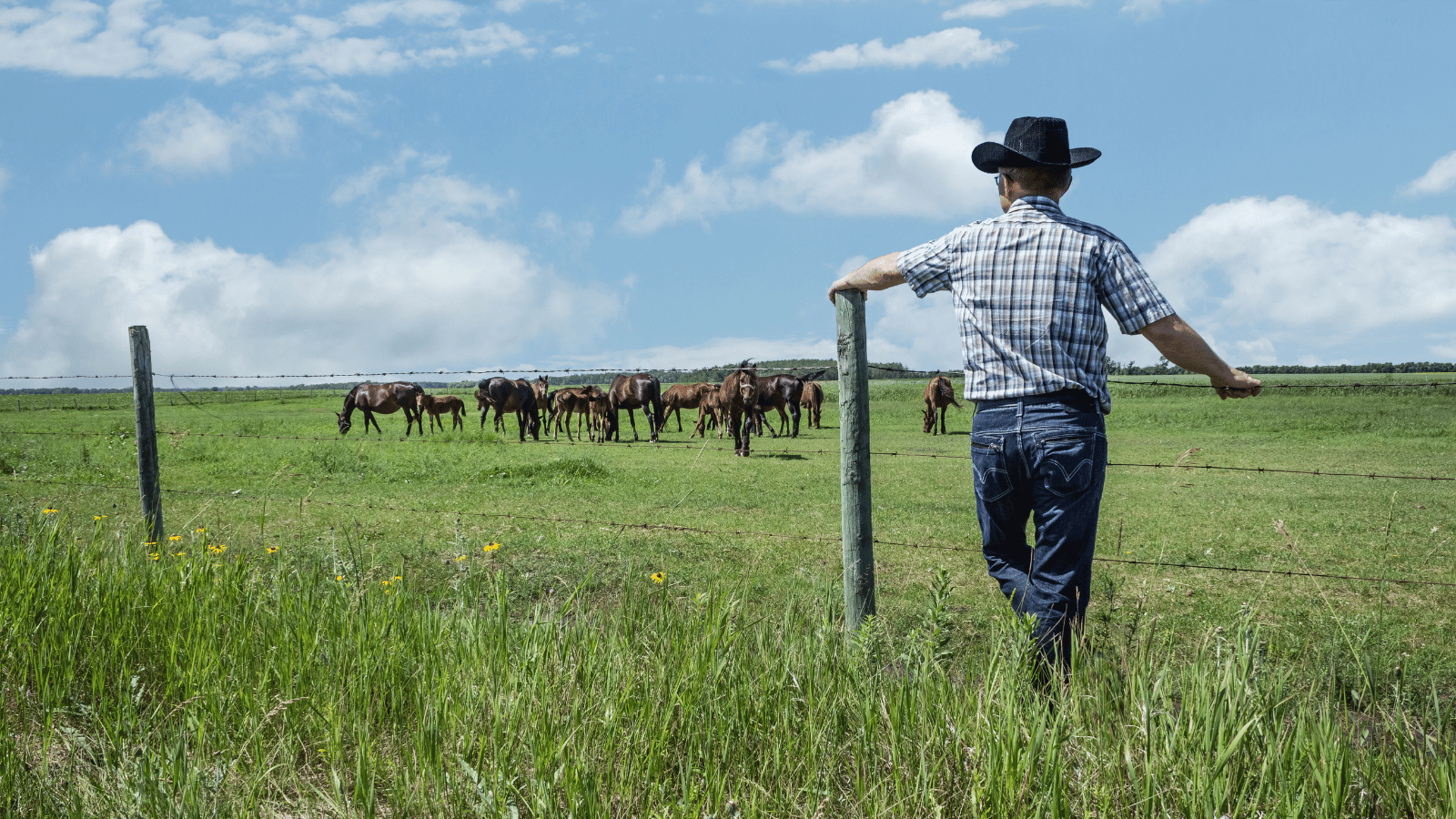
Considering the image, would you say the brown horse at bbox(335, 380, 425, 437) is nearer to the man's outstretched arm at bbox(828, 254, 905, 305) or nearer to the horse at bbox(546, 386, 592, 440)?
the horse at bbox(546, 386, 592, 440)

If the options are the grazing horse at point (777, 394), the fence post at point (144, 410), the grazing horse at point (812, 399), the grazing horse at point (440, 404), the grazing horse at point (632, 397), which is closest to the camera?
the fence post at point (144, 410)

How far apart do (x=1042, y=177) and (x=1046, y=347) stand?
0.66 m

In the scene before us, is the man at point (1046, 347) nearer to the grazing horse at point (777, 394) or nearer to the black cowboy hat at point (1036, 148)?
the black cowboy hat at point (1036, 148)

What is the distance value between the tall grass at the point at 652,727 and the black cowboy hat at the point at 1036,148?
5.06 feet

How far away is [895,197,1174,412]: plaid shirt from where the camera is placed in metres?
3.08

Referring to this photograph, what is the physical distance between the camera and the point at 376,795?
2621 mm

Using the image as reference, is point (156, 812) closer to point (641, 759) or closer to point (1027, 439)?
point (641, 759)

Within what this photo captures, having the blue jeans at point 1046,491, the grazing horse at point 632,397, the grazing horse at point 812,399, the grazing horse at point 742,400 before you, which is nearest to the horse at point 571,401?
the grazing horse at point 632,397

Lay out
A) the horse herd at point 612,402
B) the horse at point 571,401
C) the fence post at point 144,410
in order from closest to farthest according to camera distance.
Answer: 1. the fence post at point 144,410
2. the horse herd at point 612,402
3. the horse at point 571,401

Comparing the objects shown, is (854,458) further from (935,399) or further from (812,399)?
(812,399)

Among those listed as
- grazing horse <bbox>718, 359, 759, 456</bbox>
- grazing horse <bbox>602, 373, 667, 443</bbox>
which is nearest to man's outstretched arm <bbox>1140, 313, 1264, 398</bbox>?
grazing horse <bbox>718, 359, 759, 456</bbox>

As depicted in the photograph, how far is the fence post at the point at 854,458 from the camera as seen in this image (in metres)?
3.66

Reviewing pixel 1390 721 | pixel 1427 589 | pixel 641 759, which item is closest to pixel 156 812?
pixel 641 759

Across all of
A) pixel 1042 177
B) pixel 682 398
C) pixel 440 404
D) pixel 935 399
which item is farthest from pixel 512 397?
pixel 1042 177
